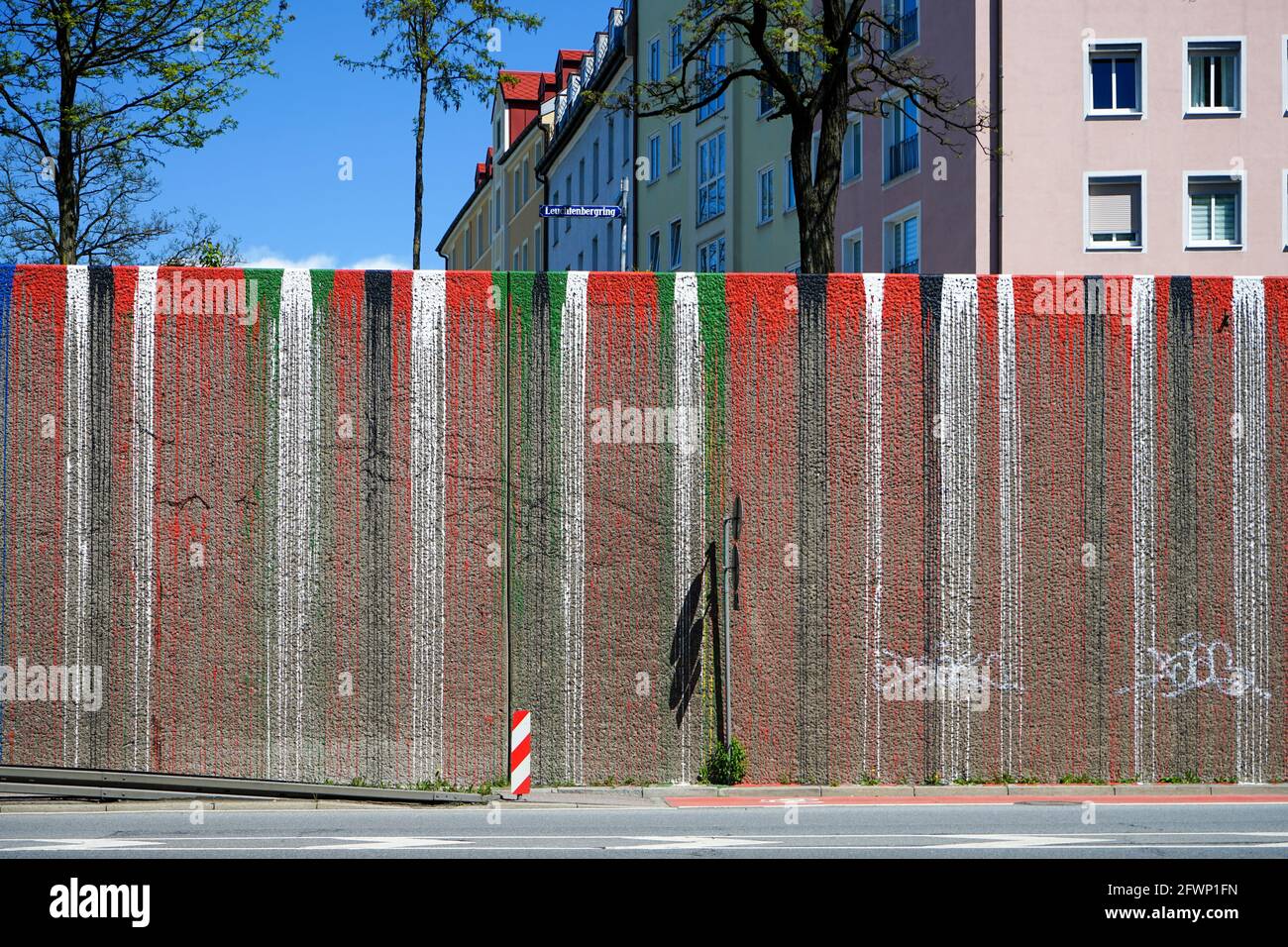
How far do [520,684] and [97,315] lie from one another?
580cm

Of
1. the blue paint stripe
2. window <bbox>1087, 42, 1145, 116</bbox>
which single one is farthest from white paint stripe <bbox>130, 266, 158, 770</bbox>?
window <bbox>1087, 42, 1145, 116</bbox>

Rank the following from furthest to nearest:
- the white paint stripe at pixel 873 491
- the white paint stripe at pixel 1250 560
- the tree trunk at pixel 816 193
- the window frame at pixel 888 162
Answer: the window frame at pixel 888 162 < the tree trunk at pixel 816 193 < the white paint stripe at pixel 1250 560 < the white paint stripe at pixel 873 491

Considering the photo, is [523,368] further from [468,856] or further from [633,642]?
[468,856]

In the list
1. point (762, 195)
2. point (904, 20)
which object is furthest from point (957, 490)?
point (762, 195)

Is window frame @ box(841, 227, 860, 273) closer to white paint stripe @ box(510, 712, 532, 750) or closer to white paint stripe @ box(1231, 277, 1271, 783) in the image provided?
white paint stripe @ box(1231, 277, 1271, 783)

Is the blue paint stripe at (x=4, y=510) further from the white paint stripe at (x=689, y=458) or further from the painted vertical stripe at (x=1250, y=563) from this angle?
the painted vertical stripe at (x=1250, y=563)

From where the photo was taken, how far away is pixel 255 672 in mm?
15000

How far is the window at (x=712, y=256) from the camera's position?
4359 cm

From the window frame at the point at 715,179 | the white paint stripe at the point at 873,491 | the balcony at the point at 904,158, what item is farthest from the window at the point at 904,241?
the white paint stripe at the point at 873,491

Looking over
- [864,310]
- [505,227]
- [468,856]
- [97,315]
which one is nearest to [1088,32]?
[864,310]

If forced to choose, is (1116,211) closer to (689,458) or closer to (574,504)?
(689,458)

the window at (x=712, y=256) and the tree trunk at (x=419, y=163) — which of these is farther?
the window at (x=712, y=256)

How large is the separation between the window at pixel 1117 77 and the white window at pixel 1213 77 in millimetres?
1049

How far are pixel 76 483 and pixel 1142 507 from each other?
36.9 feet
